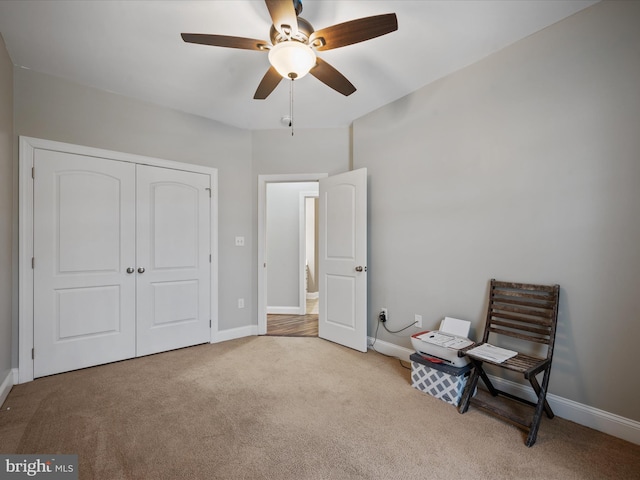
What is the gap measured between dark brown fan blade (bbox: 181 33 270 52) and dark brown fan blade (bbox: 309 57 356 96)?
37 cm

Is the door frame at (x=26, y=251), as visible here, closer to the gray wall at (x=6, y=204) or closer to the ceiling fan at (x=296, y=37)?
the gray wall at (x=6, y=204)

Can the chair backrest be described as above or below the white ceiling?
below

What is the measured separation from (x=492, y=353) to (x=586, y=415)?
663mm

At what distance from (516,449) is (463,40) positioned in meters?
2.70

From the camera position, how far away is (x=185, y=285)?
344 cm

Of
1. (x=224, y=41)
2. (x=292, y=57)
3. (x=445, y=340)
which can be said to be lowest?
(x=445, y=340)

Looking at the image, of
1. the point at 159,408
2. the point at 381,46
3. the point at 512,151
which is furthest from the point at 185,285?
the point at 512,151

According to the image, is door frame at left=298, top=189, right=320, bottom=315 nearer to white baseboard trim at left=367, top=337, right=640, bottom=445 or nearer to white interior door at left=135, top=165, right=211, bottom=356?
white interior door at left=135, top=165, right=211, bottom=356

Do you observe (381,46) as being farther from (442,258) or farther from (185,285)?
(185,285)

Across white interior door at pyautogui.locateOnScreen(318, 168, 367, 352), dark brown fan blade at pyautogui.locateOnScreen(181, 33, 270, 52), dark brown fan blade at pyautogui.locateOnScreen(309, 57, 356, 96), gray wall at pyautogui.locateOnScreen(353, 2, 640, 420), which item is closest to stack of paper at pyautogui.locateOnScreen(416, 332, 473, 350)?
gray wall at pyautogui.locateOnScreen(353, 2, 640, 420)

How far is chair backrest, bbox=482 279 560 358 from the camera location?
2.04 m

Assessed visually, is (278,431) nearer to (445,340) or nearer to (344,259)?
(445,340)

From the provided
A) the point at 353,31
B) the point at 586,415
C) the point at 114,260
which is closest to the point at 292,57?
the point at 353,31

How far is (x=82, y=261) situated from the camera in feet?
9.28
